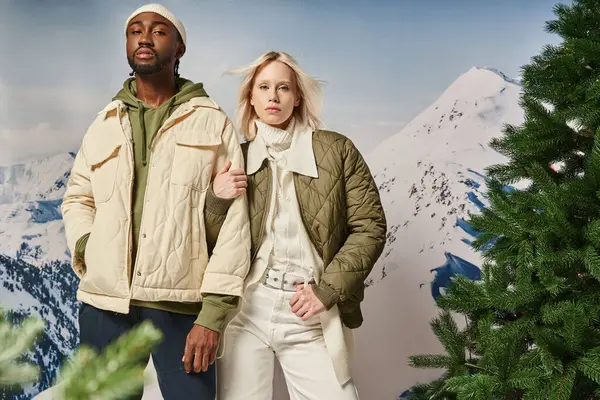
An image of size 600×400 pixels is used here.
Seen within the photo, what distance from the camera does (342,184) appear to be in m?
2.09

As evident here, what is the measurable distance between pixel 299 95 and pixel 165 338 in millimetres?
840

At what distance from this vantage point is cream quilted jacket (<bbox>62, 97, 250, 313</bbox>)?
193 cm

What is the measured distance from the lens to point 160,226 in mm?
1933

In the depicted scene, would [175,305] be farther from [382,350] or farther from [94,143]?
[382,350]

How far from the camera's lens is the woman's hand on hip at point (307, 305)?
6.48ft

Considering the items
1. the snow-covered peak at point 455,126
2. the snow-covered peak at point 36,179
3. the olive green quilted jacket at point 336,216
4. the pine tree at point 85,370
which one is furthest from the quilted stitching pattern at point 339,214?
the pine tree at point 85,370

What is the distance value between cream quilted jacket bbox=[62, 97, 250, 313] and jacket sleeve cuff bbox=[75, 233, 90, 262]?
23mm

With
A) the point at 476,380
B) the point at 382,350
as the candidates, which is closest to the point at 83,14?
the point at 382,350

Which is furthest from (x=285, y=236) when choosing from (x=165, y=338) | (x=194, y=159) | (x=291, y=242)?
(x=165, y=338)

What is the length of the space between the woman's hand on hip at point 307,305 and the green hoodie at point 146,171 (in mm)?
180

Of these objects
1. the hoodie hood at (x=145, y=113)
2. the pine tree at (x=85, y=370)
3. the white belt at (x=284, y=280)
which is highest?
the hoodie hood at (x=145, y=113)

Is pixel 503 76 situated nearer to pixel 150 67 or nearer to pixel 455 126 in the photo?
pixel 455 126

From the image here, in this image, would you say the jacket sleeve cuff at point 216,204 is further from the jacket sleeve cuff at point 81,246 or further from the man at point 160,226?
the jacket sleeve cuff at point 81,246

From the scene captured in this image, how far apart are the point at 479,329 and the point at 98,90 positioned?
180cm
